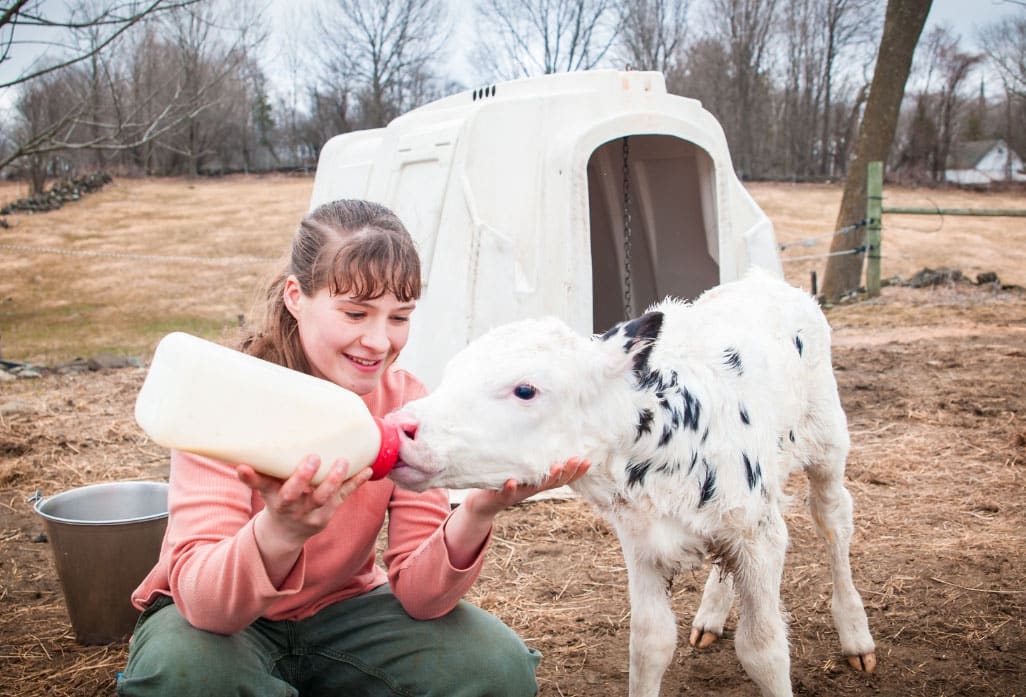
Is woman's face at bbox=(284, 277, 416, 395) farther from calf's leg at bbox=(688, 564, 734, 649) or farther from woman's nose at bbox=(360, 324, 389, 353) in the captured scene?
calf's leg at bbox=(688, 564, 734, 649)

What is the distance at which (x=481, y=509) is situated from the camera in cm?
193

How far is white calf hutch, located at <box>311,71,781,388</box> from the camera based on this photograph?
15.4 ft

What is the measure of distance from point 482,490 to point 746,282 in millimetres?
1739

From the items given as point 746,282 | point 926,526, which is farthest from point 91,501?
point 926,526

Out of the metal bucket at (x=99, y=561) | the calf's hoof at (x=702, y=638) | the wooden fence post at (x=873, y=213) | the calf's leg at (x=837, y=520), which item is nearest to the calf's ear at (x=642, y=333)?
the calf's leg at (x=837, y=520)

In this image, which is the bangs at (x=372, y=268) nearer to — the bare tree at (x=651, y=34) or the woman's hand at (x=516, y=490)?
the woman's hand at (x=516, y=490)

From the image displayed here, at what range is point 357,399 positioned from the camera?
1.66 m

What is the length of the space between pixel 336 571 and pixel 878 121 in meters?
10.6

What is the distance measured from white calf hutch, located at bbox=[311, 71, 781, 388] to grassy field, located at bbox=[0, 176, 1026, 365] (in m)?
4.95

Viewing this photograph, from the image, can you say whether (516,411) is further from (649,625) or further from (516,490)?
(649,625)

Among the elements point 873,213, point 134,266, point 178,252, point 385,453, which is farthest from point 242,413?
point 178,252

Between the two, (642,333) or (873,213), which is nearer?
(642,333)

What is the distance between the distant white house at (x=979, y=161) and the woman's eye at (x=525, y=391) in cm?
3807

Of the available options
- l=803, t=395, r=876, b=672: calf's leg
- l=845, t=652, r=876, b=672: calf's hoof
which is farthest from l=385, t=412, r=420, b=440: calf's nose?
l=845, t=652, r=876, b=672: calf's hoof
